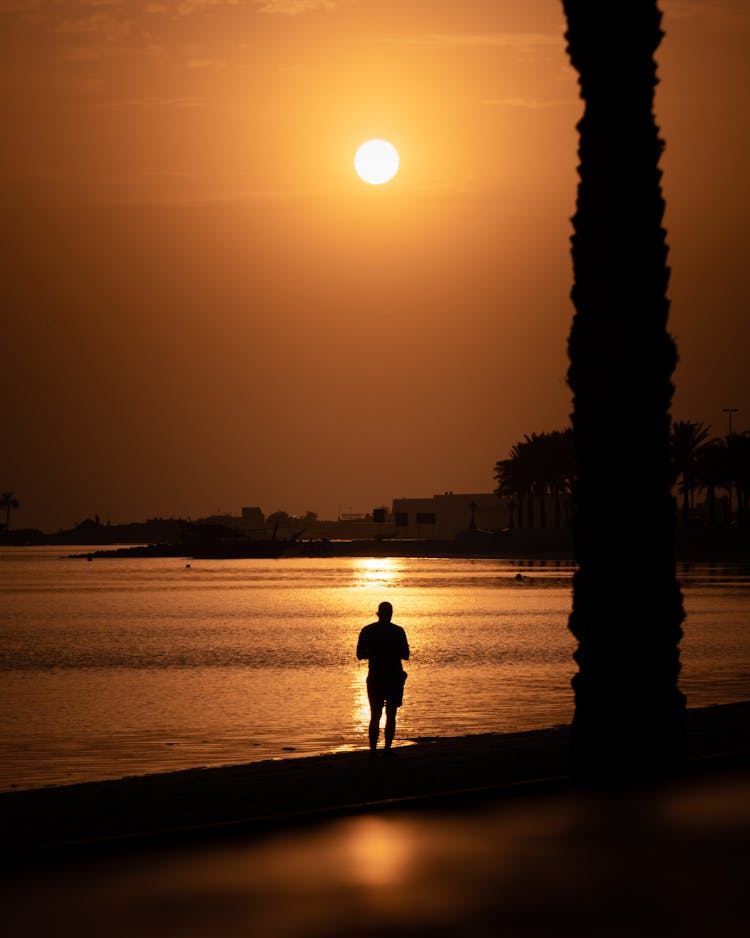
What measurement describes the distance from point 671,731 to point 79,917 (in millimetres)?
7383

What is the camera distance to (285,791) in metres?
12.9

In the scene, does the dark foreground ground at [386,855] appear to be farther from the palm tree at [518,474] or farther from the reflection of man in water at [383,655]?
the palm tree at [518,474]

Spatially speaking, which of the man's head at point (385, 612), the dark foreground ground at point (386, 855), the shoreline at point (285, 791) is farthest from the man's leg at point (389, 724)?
the dark foreground ground at point (386, 855)

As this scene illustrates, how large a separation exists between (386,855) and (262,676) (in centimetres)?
2885

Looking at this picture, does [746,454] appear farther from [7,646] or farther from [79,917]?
[79,917]

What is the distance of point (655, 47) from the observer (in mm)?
14477

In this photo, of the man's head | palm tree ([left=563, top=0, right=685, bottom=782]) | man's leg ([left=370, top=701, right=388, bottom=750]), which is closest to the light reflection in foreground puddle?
palm tree ([left=563, top=0, right=685, bottom=782])

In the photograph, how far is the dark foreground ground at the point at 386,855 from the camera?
26.3 feet

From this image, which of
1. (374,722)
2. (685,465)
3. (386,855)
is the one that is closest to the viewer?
(386,855)

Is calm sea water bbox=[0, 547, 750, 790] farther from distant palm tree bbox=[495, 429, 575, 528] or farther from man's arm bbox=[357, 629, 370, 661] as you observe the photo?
distant palm tree bbox=[495, 429, 575, 528]

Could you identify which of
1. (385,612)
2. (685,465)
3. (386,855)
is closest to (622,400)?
(385,612)

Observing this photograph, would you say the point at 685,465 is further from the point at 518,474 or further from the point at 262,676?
the point at 262,676

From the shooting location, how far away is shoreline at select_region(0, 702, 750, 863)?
1062 cm

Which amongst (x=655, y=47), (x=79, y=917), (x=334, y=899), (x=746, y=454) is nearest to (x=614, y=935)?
(x=334, y=899)
